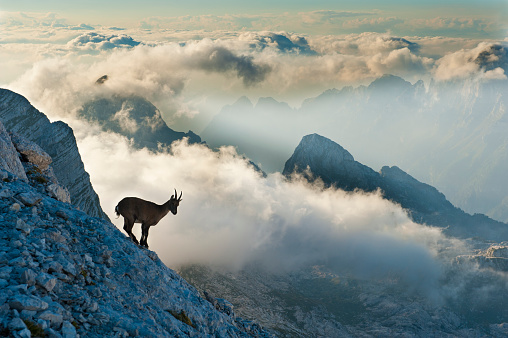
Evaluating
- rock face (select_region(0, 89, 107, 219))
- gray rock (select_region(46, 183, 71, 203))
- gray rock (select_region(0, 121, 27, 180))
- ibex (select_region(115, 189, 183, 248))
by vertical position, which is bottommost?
rock face (select_region(0, 89, 107, 219))

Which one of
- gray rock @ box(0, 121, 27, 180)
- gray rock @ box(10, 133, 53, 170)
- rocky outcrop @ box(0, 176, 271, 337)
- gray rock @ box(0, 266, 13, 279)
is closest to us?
rocky outcrop @ box(0, 176, 271, 337)

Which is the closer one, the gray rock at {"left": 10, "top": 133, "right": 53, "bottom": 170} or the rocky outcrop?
the rocky outcrop

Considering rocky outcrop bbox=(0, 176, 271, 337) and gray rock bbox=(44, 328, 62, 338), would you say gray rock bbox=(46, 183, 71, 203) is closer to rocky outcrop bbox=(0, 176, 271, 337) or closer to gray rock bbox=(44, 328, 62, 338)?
rocky outcrop bbox=(0, 176, 271, 337)

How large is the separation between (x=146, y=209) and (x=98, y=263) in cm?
1251

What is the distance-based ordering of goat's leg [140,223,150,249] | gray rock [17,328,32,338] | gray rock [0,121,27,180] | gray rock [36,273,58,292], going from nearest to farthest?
gray rock [17,328,32,338] < gray rock [36,273,58,292] < gray rock [0,121,27,180] < goat's leg [140,223,150,249]

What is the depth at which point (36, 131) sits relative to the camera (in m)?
151

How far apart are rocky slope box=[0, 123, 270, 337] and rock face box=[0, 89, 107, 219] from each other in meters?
123

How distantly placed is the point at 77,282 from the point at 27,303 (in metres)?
4.12

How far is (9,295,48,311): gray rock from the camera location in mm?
12250

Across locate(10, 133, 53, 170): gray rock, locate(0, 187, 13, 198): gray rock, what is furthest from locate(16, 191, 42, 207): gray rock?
locate(10, 133, 53, 170): gray rock

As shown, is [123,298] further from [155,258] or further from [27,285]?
[155,258]

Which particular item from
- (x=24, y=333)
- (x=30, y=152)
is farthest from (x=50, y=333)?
(x=30, y=152)

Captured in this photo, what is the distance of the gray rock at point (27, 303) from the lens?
40.2ft

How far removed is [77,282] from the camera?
16.5 meters
